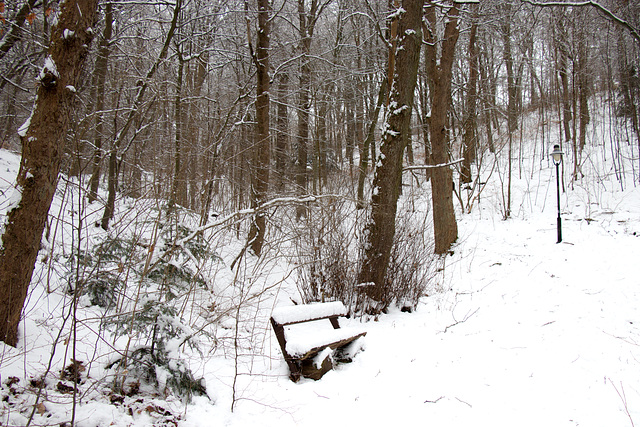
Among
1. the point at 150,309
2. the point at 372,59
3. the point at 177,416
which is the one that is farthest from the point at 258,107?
the point at 177,416

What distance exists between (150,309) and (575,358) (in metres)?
4.01

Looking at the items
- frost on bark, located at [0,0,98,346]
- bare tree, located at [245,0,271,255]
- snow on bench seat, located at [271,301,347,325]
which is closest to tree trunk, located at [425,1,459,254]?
bare tree, located at [245,0,271,255]

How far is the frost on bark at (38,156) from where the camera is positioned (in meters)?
2.73

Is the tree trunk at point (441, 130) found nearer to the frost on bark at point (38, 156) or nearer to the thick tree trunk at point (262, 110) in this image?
the thick tree trunk at point (262, 110)

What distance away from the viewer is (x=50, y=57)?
2.73m

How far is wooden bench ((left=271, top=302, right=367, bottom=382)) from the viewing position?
130 inches

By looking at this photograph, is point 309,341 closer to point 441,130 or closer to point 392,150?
point 392,150

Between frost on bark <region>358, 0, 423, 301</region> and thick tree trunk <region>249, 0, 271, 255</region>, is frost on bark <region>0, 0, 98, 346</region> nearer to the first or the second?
frost on bark <region>358, 0, 423, 301</region>

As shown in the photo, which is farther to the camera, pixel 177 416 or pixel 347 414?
pixel 347 414

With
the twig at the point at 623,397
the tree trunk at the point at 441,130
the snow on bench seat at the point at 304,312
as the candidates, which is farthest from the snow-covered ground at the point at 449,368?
the tree trunk at the point at 441,130

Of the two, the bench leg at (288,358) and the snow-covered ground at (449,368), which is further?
the bench leg at (288,358)

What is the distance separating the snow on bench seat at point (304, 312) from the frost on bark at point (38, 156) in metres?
2.00

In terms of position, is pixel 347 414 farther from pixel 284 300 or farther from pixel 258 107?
pixel 258 107

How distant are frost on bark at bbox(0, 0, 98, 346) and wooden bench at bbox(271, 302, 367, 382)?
200 centimetres
